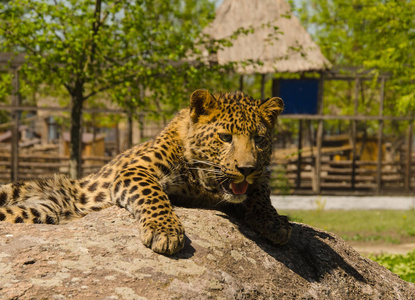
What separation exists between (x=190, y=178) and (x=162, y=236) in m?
1.07

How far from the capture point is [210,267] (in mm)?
3695

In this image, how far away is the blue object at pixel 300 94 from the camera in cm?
2038

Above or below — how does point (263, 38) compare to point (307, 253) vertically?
above

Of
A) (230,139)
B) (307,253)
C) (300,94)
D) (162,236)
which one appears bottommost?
(307,253)

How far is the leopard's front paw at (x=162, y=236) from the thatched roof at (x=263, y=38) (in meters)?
14.7

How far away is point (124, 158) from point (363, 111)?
2467cm

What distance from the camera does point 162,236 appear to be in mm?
3533

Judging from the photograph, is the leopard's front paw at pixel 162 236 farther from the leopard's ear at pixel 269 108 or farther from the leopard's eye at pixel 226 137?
the leopard's ear at pixel 269 108

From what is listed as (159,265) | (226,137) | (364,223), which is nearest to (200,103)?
(226,137)

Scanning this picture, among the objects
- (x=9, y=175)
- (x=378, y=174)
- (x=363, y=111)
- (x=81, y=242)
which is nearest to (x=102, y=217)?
(x=81, y=242)

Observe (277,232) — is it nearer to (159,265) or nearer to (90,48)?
(159,265)

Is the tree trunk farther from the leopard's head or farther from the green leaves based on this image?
the leopard's head

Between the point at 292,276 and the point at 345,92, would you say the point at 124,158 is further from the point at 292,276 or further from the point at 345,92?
the point at 345,92

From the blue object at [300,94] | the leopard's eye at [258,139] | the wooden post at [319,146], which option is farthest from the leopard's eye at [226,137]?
the blue object at [300,94]
